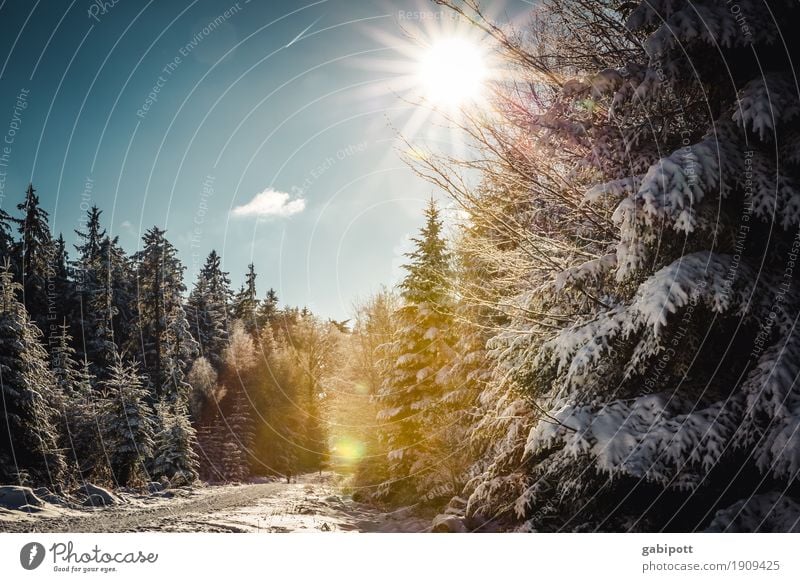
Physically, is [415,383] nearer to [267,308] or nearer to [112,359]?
[267,308]

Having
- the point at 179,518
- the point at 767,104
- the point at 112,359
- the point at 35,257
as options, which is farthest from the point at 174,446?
the point at 767,104

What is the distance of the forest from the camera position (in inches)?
117

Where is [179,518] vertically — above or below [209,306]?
below

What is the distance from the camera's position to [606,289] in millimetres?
3951

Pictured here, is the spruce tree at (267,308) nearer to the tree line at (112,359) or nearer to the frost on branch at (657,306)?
the tree line at (112,359)

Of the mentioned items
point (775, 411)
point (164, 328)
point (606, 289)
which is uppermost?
point (164, 328)

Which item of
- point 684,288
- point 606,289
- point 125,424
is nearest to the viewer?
point 684,288

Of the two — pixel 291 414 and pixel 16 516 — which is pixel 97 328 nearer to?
pixel 16 516

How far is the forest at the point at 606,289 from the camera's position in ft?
9.75

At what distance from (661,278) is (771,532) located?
87.1 inches

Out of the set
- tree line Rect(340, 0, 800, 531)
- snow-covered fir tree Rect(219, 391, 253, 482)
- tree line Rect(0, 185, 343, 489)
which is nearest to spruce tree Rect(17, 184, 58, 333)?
tree line Rect(0, 185, 343, 489)

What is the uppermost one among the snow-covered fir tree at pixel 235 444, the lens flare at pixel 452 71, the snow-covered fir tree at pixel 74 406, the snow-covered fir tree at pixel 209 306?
the lens flare at pixel 452 71

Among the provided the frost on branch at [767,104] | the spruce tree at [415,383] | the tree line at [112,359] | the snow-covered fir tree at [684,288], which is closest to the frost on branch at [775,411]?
the snow-covered fir tree at [684,288]

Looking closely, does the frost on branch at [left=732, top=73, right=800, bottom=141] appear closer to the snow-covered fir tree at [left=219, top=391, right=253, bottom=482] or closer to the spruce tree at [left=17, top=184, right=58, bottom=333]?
the spruce tree at [left=17, top=184, right=58, bottom=333]
